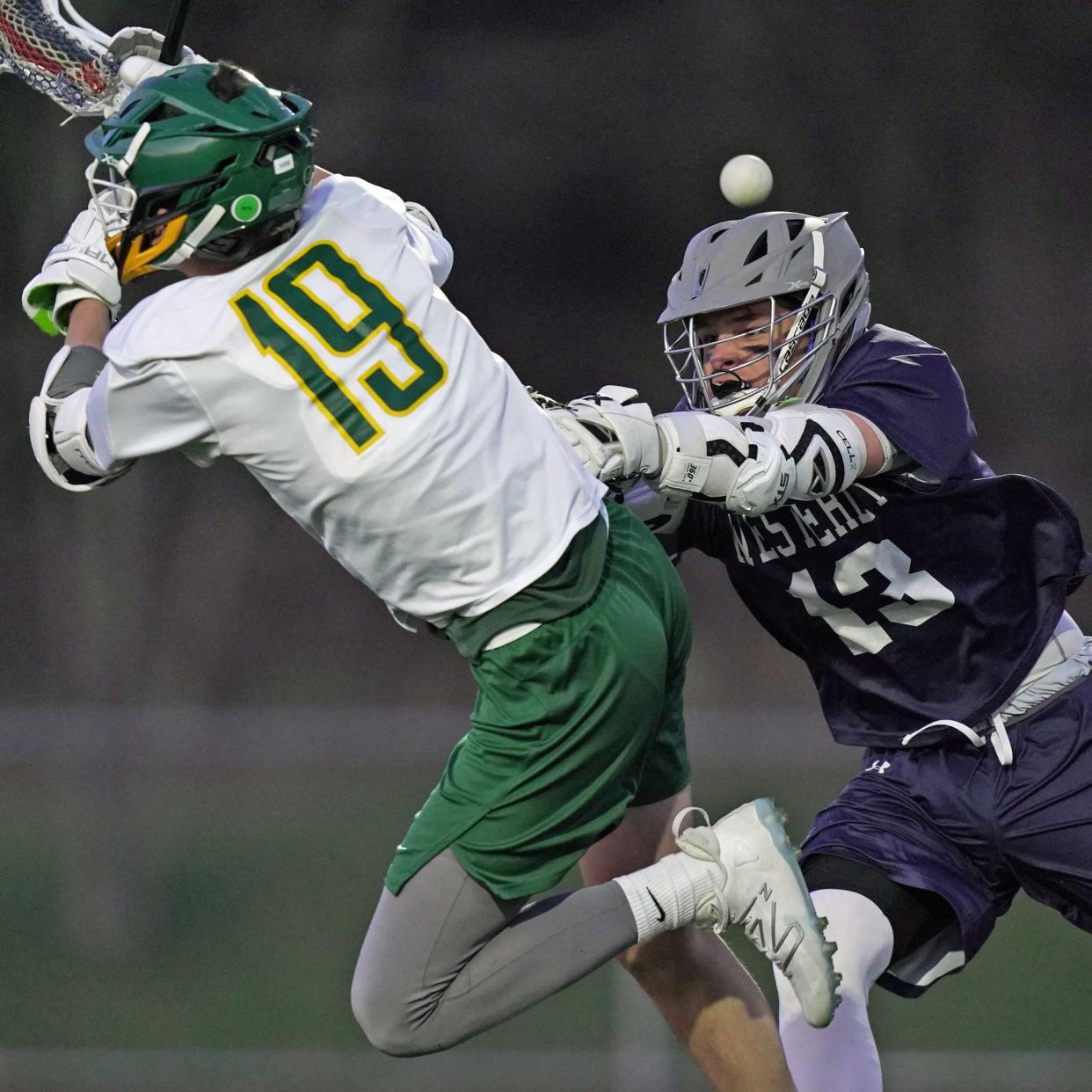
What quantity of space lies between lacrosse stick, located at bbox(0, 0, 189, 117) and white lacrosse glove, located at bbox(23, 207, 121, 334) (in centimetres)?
26

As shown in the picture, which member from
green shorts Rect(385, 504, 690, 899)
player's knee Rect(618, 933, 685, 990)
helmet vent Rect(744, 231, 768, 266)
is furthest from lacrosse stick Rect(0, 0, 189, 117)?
player's knee Rect(618, 933, 685, 990)

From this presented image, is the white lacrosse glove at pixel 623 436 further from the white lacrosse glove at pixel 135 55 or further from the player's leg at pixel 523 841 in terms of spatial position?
the white lacrosse glove at pixel 135 55

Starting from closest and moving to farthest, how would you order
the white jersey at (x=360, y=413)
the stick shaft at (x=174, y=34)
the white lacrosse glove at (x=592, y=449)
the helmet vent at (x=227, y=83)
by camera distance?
1. the white jersey at (x=360, y=413)
2. the helmet vent at (x=227, y=83)
3. the white lacrosse glove at (x=592, y=449)
4. the stick shaft at (x=174, y=34)

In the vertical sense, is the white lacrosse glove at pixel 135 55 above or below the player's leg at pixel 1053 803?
above

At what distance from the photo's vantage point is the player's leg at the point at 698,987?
8.44ft

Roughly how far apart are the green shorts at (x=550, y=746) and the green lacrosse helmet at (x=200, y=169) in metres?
0.68

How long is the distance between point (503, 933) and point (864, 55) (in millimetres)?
5458

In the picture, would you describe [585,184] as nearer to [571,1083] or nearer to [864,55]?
[864,55]

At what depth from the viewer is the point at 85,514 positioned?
22.7 ft

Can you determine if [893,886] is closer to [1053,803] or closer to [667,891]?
[1053,803]

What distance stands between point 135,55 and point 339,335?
79 cm

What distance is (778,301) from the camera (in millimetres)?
2816

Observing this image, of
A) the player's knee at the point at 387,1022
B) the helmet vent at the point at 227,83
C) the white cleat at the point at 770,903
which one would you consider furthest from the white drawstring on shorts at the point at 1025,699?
the helmet vent at the point at 227,83

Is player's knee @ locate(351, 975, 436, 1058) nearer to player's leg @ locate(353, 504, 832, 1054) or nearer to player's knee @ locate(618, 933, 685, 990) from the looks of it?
player's leg @ locate(353, 504, 832, 1054)
